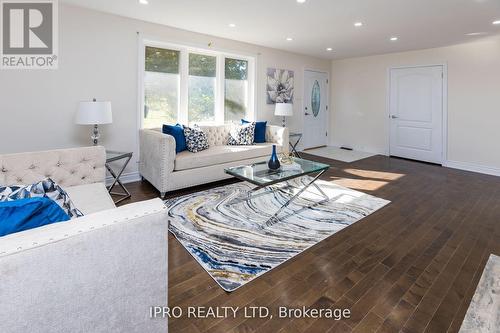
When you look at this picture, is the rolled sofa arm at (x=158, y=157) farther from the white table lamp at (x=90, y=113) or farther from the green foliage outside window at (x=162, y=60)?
the green foliage outside window at (x=162, y=60)

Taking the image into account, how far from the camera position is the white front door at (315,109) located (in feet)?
22.7

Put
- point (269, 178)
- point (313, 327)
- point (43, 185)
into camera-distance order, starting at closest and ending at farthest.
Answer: point (43, 185) → point (313, 327) → point (269, 178)

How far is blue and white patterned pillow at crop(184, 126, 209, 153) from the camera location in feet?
13.3

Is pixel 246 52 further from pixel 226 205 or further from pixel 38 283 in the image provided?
pixel 38 283

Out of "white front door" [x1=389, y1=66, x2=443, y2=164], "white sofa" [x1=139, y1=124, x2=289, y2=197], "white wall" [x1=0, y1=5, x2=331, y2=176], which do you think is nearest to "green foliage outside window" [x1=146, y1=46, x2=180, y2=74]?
"white wall" [x1=0, y1=5, x2=331, y2=176]

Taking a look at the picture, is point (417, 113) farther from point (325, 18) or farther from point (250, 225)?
point (250, 225)

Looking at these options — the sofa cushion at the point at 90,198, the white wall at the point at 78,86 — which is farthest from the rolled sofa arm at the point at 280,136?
the sofa cushion at the point at 90,198

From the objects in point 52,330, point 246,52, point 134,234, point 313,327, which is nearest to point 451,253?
point 313,327

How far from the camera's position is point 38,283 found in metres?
0.86

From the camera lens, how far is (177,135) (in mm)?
3975

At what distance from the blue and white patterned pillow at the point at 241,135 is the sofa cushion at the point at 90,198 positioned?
8.58 feet

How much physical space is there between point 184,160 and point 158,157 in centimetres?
32

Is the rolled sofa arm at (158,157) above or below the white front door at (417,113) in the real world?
below

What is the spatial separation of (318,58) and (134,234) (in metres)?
6.95
